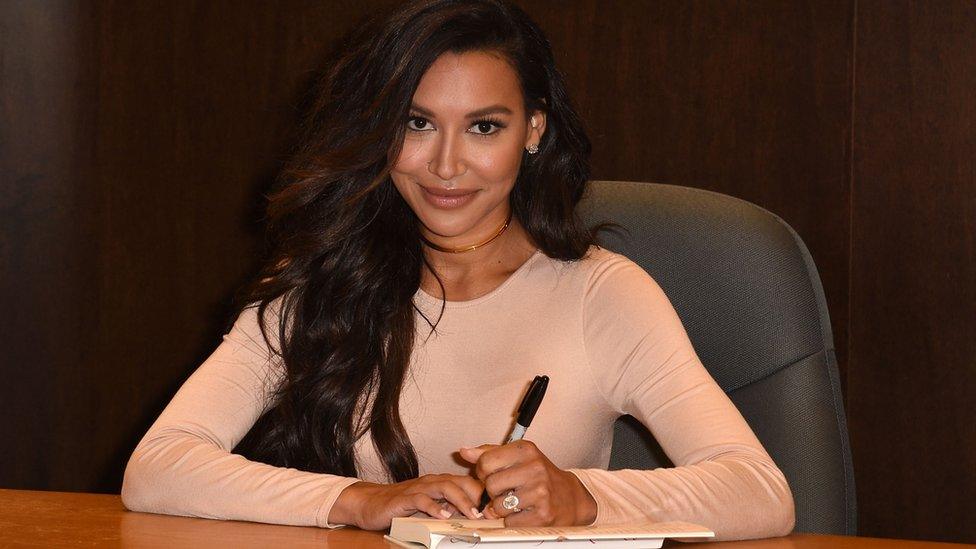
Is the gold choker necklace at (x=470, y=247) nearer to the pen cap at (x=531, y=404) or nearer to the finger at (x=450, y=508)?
the pen cap at (x=531, y=404)

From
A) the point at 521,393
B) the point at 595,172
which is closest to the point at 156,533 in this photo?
the point at 521,393

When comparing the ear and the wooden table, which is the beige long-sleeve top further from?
the ear

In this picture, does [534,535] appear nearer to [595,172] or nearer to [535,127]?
[535,127]

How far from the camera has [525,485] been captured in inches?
52.7

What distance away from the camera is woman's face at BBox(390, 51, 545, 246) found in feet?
6.09

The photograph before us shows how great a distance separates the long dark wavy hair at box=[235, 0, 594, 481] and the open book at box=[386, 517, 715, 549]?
62 cm

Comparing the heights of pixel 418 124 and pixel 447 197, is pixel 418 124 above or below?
above

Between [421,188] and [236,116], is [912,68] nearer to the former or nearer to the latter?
[421,188]

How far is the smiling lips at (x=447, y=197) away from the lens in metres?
1.91

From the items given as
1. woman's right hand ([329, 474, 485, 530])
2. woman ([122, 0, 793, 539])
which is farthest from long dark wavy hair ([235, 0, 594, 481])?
woman's right hand ([329, 474, 485, 530])

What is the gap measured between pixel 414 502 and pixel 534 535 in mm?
246

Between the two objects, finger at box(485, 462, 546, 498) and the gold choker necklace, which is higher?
the gold choker necklace

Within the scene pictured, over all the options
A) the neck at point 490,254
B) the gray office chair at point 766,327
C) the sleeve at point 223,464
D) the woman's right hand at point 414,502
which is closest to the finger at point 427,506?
the woman's right hand at point 414,502

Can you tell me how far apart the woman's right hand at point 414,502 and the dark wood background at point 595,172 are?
4.34ft
